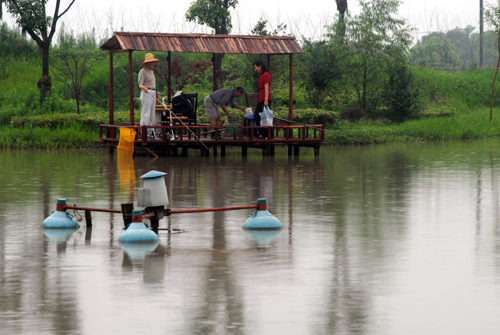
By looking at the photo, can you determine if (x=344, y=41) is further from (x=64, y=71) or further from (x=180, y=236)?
(x=180, y=236)

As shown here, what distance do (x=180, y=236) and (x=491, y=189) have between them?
21.9 feet

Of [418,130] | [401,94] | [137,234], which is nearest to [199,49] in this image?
[418,130]

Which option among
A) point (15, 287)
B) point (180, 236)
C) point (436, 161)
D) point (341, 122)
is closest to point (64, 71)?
point (341, 122)

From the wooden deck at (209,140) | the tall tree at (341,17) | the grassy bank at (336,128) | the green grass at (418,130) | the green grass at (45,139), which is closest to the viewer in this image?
the wooden deck at (209,140)

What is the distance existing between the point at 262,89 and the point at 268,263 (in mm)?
13886

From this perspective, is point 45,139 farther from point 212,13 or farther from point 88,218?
point 88,218

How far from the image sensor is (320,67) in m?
30.8

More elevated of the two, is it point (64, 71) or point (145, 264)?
point (64, 71)

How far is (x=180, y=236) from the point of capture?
8750 millimetres

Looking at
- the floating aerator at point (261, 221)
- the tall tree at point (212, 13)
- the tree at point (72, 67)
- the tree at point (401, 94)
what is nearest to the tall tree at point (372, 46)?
the tree at point (401, 94)

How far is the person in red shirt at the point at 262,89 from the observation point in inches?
803

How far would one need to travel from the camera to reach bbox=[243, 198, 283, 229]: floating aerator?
912cm

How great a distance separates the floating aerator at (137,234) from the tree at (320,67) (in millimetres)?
23361

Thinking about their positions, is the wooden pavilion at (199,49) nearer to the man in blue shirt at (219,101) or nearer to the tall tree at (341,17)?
the man in blue shirt at (219,101)
